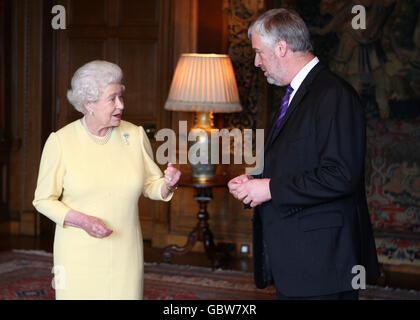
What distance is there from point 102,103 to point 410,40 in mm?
3806

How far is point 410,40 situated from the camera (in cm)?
589

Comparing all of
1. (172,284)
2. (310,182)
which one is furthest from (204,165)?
(310,182)

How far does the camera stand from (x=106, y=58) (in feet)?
23.4

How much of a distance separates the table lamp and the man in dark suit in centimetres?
297

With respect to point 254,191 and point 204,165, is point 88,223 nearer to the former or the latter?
point 254,191

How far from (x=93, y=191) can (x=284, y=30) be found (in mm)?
1136

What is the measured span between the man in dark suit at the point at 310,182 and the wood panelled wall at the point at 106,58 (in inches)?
152

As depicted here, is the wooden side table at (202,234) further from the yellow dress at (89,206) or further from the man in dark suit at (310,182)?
the man in dark suit at (310,182)

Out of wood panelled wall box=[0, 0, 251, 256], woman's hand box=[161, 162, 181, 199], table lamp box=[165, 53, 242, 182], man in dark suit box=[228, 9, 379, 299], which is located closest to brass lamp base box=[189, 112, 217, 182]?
table lamp box=[165, 53, 242, 182]

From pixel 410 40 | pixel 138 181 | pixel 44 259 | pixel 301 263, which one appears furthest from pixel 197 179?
pixel 301 263

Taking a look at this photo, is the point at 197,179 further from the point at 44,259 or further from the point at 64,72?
the point at 64,72

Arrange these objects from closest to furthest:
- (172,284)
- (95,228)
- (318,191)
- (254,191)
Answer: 1. (318,191)
2. (254,191)
3. (95,228)
4. (172,284)

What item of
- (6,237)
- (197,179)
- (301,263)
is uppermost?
(301,263)

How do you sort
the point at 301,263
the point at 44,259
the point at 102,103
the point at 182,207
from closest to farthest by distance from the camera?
1. the point at 301,263
2. the point at 102,103
3. the point at 44,259
4. the point at 182,207
